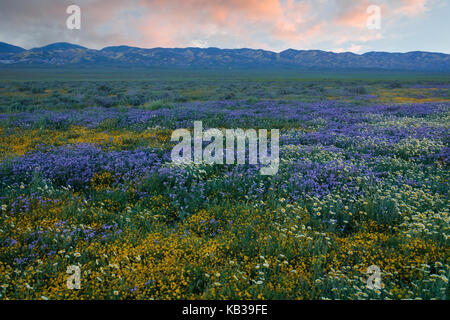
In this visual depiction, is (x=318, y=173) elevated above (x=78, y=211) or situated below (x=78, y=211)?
above

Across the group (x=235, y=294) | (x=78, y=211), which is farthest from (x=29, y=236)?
(x=235, y=294)

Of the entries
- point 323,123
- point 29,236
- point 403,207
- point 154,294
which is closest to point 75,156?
point 29,236

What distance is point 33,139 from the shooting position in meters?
10.5

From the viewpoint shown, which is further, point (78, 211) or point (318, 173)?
point (318, 173)

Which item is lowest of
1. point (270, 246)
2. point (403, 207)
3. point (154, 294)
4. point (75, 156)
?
point (154, 294)

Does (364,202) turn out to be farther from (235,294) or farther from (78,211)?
(78,211)

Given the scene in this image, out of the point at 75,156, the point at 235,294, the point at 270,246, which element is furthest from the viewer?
the point at 75,156

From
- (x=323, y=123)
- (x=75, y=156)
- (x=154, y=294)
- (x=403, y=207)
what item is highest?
(x=323, y=123)

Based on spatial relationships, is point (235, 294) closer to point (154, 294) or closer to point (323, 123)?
point (154, 294)
